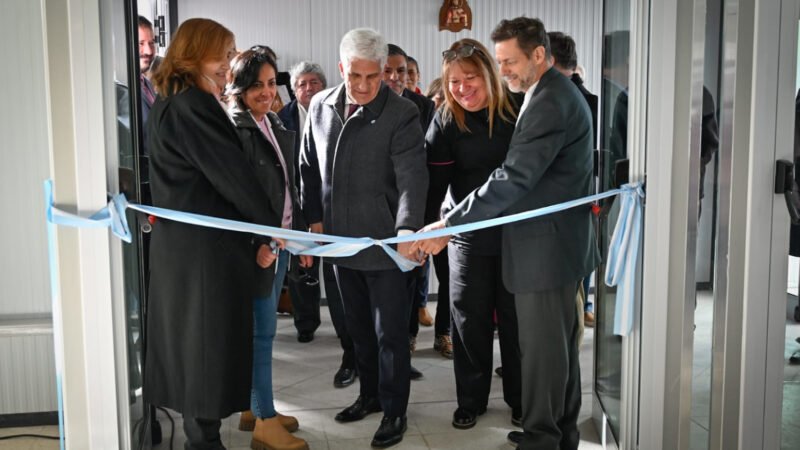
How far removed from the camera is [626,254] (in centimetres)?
255

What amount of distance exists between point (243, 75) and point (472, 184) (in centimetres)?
90

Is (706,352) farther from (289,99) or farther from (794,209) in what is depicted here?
(289,99)

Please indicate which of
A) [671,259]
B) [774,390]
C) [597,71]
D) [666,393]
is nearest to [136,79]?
[671,259]

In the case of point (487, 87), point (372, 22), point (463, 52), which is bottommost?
point (487, 87)

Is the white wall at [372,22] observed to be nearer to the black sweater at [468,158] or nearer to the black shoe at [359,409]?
the black sweater at [468,158]

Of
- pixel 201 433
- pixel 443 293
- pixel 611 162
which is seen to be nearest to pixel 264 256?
pixel 201 433

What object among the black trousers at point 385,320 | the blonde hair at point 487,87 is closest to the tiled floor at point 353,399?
the black trousers at point 385,320

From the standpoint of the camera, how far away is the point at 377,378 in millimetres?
3232

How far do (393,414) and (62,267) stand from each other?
50.8 inches

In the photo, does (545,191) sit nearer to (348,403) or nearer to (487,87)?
(487,87)

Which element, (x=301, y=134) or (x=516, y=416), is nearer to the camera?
(x=516, y=416)

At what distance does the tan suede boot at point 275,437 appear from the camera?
290 centimetres

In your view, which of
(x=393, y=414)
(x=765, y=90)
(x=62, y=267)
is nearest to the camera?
(x=765, y=90)

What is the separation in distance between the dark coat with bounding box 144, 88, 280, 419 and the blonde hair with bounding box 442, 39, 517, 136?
83cm
